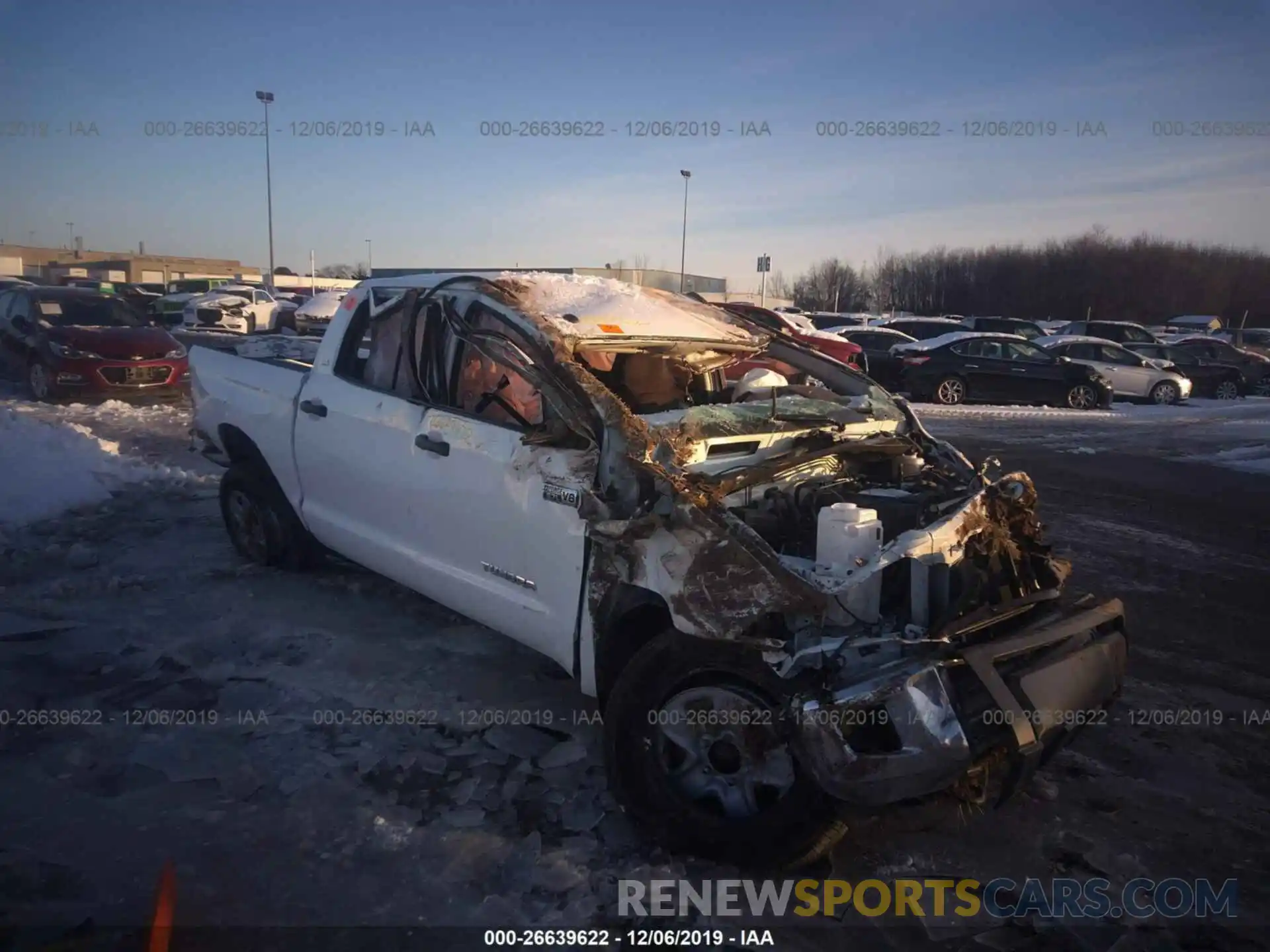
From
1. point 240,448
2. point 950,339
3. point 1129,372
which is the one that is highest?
point 950,339

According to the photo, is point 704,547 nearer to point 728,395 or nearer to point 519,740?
point 519,740

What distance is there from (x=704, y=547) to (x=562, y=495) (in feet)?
2.36

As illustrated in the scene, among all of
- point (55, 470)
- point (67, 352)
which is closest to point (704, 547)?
point (55, 470)

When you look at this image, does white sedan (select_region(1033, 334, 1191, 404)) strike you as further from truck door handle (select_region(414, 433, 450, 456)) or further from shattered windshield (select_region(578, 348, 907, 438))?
truck door handle (select_region(414, 433, 450, 456))

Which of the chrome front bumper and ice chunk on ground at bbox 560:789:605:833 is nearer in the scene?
the chrome front bumper

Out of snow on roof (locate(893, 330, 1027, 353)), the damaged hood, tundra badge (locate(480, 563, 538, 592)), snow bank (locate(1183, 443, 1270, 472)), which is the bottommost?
snow bank (locate(1183, 443, 1270, 472))

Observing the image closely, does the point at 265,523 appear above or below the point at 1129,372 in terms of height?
below

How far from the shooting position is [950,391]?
57.9 ft

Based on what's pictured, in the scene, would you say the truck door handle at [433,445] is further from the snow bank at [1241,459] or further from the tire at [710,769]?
the snow bank at [1241,459]

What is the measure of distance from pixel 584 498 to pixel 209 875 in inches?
69.3

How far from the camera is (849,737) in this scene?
8.65ft

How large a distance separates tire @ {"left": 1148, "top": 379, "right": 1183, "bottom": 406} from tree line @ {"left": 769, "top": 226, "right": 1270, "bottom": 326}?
4574 centimetres

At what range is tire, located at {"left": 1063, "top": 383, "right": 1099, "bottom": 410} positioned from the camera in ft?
58.4

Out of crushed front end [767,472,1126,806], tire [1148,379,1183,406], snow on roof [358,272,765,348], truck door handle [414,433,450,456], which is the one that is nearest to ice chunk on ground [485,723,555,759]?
truck door handle [414,433,450,456]
